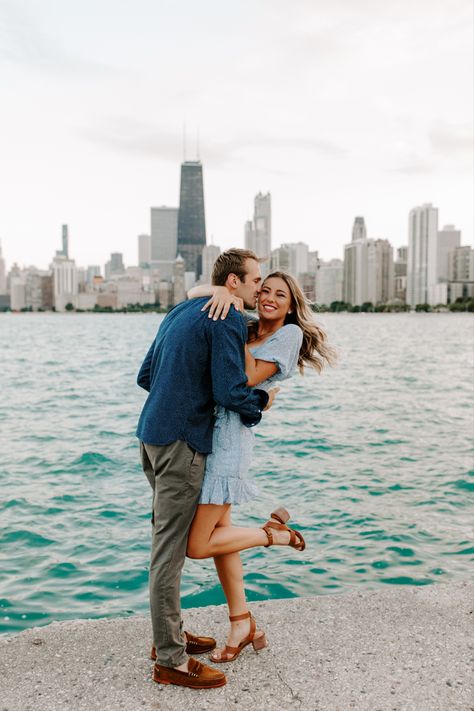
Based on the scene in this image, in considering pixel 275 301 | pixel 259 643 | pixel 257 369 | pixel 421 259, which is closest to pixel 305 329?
A: pixel 275 301

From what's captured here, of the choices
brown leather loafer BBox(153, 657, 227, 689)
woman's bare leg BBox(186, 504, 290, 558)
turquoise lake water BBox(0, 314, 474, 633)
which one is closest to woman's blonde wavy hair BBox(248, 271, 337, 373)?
woman's bare leg BBox(186, 504, 290, 558)

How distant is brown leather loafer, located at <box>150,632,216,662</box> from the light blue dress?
0.81 metres

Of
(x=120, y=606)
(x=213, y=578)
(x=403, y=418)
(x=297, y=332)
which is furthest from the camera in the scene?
(x=403, y=418)

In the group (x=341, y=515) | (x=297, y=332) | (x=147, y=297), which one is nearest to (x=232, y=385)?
(x=297, y=332)

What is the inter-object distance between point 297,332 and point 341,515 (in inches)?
227

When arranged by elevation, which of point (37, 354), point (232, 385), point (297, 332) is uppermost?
point (297, 332)

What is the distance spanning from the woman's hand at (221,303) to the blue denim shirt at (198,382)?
3cm

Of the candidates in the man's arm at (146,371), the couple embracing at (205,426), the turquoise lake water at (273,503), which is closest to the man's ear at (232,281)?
the couple embracing at (205,426)

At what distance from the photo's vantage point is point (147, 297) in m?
198

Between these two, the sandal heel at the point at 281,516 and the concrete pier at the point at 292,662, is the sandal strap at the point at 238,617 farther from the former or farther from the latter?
the sandal heel at the point at 281,516

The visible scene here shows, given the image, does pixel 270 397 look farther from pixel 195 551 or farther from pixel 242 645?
pixel 242 645

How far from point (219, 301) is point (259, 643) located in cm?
179

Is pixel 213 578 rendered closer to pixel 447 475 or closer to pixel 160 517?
pixel 160 517

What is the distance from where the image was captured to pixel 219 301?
3.33 metres
